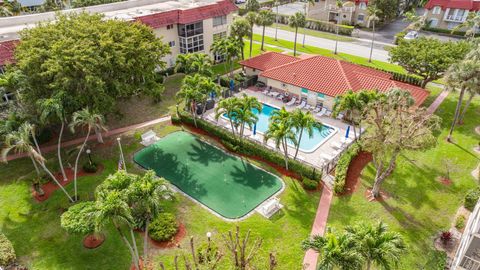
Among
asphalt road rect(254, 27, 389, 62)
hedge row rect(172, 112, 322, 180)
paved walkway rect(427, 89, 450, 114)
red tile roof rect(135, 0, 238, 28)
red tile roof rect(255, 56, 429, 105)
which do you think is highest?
red tile roof rect(135, 0, 238, 28)

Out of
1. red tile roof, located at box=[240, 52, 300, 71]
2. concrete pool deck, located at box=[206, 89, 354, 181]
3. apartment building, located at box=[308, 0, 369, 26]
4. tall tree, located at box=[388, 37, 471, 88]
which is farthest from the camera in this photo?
apartment building, located at box=[308, 0, 369, 26]

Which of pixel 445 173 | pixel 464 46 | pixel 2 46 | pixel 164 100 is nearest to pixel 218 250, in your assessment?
pixel 445 173

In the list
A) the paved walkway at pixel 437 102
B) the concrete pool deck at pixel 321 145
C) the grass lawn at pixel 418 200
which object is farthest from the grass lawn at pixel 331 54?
the grass lawn at pixel 418 200

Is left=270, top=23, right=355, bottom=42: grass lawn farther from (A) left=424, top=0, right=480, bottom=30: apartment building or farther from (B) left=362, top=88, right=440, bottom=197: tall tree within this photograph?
(B) left=362, top=88, right=440, bottom=197: tall tree

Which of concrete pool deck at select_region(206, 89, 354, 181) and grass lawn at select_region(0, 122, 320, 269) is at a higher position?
concrete pool deck at select_region(206, 89, 354, 181)

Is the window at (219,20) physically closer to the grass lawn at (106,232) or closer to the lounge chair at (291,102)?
the lounge chair at (291,102)

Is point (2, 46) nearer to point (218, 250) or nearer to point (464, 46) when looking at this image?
point (218, 250)

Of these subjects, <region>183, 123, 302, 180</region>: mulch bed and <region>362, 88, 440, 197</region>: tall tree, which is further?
<region>183, 123, 302, 180</region>: mulch bed

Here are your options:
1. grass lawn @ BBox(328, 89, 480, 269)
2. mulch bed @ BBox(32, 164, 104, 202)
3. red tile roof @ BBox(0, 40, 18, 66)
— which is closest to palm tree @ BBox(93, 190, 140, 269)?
mulch bed @ BBox(32, 164, 104, 202)
